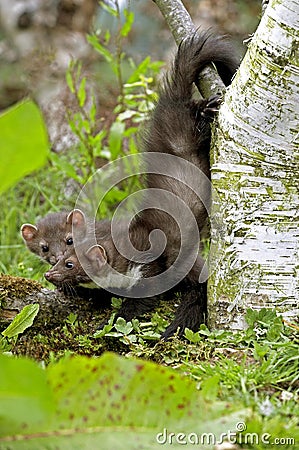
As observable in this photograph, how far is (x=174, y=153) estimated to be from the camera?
11.9ft

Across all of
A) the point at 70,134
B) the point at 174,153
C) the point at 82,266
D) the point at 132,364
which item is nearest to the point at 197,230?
the point at 174,153

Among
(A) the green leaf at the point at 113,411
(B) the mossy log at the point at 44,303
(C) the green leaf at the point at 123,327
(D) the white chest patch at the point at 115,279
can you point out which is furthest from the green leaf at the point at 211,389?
(D) the white chest patch at the point at 115,279

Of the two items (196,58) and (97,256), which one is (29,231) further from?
(196,58)

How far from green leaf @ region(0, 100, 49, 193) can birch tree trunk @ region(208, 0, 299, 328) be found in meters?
1.50

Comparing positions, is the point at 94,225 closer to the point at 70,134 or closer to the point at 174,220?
the point at 174,220

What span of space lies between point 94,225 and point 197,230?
710 millimetres

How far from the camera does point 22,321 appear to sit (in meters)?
3.13

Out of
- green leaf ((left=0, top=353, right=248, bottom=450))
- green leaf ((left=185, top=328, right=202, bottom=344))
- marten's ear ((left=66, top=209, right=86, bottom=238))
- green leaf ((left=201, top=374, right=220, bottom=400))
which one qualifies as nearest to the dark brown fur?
marten's ear ((left=66, top=209, right=86, bottom=238))

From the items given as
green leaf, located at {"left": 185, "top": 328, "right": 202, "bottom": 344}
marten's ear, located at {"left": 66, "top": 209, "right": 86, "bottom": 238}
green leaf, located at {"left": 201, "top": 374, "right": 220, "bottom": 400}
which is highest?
green leaf, located at {"left": 201, "top": 374, "right": 220, "bottom": 400}

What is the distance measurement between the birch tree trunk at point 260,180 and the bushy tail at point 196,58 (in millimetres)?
464

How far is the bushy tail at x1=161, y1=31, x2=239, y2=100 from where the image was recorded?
11.3ft

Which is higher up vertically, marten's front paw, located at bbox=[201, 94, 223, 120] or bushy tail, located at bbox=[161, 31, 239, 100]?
bushy tail, located at bbox=[161, 31, 239, 100]

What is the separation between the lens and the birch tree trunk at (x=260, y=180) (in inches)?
109

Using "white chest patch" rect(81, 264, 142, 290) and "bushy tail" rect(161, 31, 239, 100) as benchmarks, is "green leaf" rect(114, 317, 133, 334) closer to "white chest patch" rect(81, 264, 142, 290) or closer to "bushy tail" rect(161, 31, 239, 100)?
"white chest patch" rect(81, 264, 142, 290)
